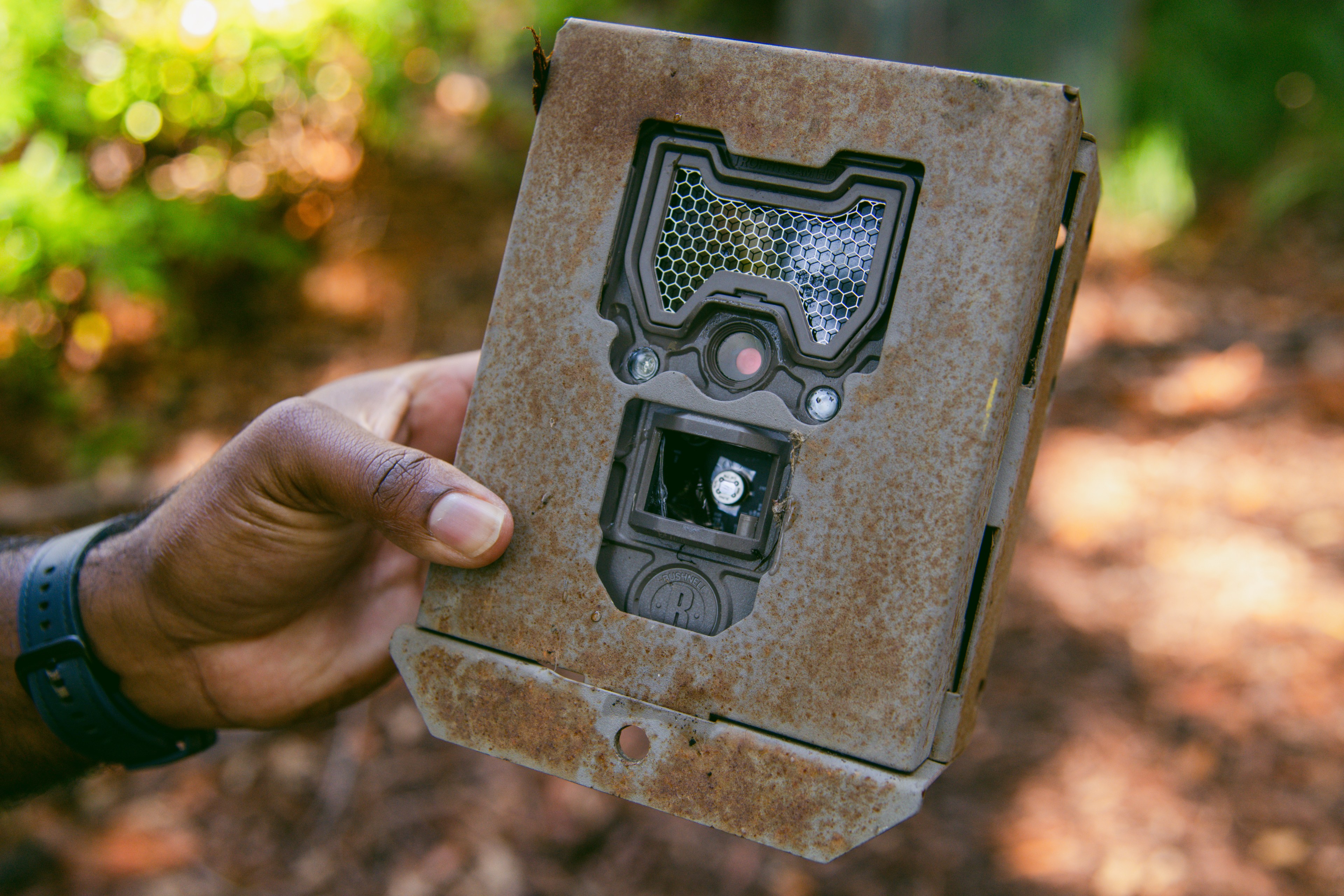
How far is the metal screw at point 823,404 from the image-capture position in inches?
51.0

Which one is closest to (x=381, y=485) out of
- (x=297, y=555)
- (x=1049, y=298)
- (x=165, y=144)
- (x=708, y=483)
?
(x=297, y=555)

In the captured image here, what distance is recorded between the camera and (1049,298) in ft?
4.26

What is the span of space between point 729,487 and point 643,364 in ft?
0.74

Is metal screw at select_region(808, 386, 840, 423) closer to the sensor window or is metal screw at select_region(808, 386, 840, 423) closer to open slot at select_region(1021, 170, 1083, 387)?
the sensor window

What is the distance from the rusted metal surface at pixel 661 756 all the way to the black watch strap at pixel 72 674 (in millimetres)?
660

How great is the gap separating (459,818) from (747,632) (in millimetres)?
1843

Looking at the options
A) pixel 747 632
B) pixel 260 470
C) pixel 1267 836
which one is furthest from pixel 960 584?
pixel 1267 836

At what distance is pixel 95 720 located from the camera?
5.33ft

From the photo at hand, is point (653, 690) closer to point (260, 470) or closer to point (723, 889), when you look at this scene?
point (260, 470)

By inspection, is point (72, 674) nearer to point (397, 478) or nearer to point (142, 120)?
point (397, 478)

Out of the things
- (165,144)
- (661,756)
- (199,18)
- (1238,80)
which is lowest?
(661,756)

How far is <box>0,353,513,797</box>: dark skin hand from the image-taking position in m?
1.35

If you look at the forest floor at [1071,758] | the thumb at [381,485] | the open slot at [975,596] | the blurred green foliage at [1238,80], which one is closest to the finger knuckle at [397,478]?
the thumb at [381,485]

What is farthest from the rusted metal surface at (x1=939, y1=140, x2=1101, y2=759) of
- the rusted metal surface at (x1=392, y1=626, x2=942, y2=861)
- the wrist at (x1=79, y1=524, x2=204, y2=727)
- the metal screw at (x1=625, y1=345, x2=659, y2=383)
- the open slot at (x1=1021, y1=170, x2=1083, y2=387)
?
the wrist at (x1=79, y1=524, x2=204, y2=727)
